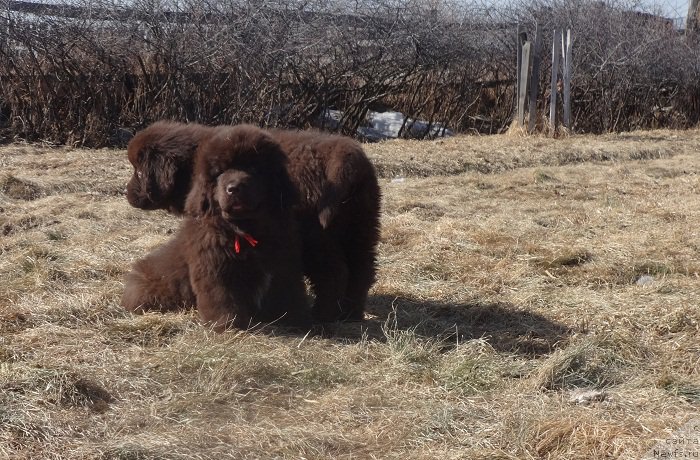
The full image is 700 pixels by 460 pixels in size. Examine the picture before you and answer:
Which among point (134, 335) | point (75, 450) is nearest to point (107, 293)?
point (134, 335)

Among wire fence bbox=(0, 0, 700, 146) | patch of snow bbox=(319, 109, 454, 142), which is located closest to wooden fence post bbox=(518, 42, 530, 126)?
wire fence bbox=(0, 0, 700, 146)

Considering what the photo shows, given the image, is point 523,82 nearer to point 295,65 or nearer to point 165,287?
point 295,65

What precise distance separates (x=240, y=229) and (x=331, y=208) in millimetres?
631

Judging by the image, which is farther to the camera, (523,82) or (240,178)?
(523,82)

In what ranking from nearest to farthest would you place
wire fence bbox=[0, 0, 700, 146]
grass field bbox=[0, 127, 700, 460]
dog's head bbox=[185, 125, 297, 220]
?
grass field bbox=[0, 127, 700, 460]
dog's head bbox=[185, 125, 297, 220]
wire fence bbox=[0, 0, 700, 146]

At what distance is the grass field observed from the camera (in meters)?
4.12

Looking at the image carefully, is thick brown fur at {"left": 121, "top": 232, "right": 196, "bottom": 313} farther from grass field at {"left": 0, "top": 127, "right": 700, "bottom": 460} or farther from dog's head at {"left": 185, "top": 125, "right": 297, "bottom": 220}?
dog's head at {"left": 185, "top": 125, "right": 297, "bottom": 220}

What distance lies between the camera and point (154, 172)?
5.96m

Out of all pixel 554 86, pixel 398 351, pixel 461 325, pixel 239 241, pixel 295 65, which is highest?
pixel 295 65

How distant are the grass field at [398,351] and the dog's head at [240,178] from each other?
0.79m

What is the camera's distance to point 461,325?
244 inches

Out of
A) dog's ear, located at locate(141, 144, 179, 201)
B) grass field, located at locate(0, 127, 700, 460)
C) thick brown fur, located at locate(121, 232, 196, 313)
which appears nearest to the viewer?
grass field, located at locate(0, 127, 700, 460)

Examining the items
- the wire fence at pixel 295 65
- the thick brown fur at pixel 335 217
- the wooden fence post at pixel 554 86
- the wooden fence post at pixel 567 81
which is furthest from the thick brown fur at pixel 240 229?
the wooden fence post at pixel 567 81

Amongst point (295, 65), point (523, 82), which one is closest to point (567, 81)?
point (523, 82)
